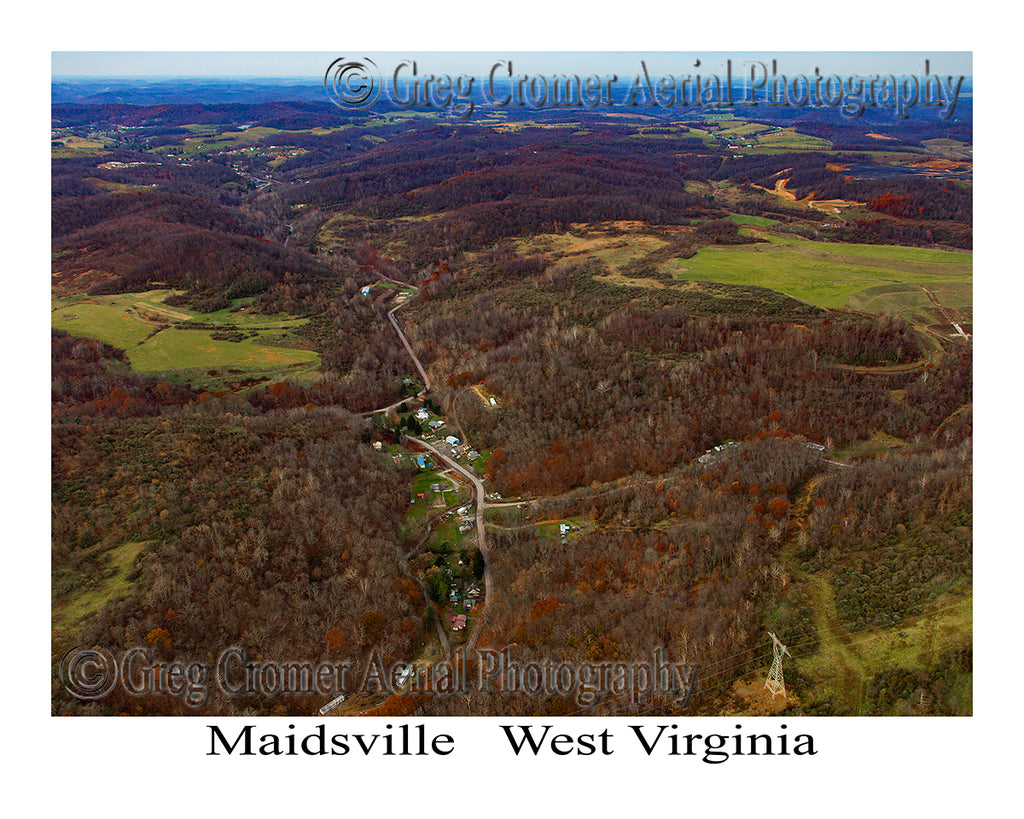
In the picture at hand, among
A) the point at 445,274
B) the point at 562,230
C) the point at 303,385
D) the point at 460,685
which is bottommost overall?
the point at 460,685

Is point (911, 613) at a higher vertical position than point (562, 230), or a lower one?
lower

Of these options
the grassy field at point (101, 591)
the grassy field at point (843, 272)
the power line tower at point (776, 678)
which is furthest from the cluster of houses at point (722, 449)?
the grassy field at point (101, 591)

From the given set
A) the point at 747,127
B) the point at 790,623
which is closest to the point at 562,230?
the point at 790,623

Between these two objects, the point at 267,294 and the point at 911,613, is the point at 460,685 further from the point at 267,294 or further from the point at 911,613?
the point at 267,294

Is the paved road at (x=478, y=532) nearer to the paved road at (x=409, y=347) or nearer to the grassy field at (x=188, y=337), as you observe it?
the paved road at (x=409, y=347)

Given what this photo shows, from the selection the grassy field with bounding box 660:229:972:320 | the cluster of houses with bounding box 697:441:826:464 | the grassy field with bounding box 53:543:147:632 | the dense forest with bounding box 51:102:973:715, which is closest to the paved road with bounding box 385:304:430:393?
the dense forest with bounding box 51:102:973:715

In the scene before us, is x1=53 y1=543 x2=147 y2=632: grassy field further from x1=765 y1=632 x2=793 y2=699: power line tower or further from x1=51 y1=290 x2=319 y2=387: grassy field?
x1=51 y1=290 x2=319 y2=387: grassy field
